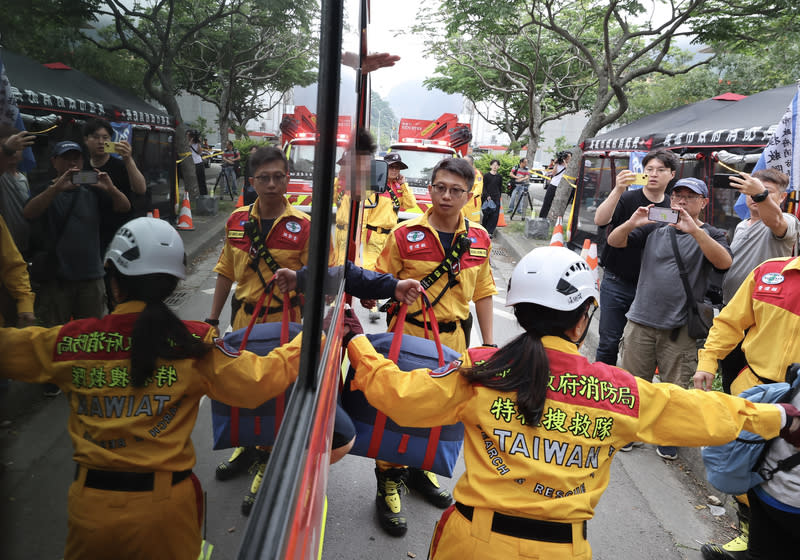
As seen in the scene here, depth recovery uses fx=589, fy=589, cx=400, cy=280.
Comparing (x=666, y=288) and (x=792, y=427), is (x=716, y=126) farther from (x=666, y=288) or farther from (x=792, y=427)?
(x=792, y=427)

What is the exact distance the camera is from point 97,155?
642mm

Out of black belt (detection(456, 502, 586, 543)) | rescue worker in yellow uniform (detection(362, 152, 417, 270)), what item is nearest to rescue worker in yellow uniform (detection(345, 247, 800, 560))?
black belt (detection(456, 502, 586, 543))

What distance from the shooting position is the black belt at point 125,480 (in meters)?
0.66

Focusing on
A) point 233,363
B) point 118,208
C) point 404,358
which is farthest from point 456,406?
point 118,208

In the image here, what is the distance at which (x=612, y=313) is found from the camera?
14.5ft

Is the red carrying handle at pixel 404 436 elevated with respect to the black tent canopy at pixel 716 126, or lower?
lower

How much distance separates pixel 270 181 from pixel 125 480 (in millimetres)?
546

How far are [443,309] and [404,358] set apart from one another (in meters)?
0.81

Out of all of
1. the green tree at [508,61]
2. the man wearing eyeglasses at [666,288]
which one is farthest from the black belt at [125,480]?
the green tree at [508,61]

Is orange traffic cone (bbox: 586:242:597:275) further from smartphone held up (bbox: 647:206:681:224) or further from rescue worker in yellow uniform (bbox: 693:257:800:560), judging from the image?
rescue worker in yellow uniform (bbox: 693:257:800:560)

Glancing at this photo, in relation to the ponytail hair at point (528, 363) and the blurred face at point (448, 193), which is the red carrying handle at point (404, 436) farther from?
the blurred face at point (448, 193)

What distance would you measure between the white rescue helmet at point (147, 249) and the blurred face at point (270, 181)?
270mm

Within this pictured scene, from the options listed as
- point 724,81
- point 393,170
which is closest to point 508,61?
point 724,81

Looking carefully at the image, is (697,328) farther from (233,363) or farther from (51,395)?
(51,395)
